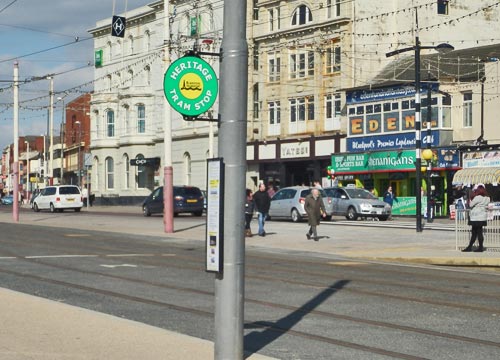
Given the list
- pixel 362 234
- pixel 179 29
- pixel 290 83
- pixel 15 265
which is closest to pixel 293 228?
pixel 362 234

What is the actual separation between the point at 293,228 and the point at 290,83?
27.6 meters

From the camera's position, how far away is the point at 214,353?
330 inches

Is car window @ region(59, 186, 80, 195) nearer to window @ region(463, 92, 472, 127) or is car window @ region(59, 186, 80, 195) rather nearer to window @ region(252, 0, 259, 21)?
window @ region(252, 0, 259, 21)

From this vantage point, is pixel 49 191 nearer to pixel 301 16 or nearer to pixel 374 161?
pixel 301 16

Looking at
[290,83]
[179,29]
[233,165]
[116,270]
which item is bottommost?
[116,270]

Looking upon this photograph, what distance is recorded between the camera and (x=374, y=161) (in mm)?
55781

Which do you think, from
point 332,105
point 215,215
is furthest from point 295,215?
point 215,215

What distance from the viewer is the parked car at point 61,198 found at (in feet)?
194

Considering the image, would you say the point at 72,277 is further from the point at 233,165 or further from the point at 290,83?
the point at 290,83

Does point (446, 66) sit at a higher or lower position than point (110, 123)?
higher

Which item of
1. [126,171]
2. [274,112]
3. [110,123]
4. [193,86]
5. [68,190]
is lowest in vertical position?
[68,190]

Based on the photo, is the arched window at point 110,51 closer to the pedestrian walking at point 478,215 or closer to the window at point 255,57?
the window at point 255,57

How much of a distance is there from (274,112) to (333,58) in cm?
660

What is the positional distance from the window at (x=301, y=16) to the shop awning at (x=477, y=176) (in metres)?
16.9
